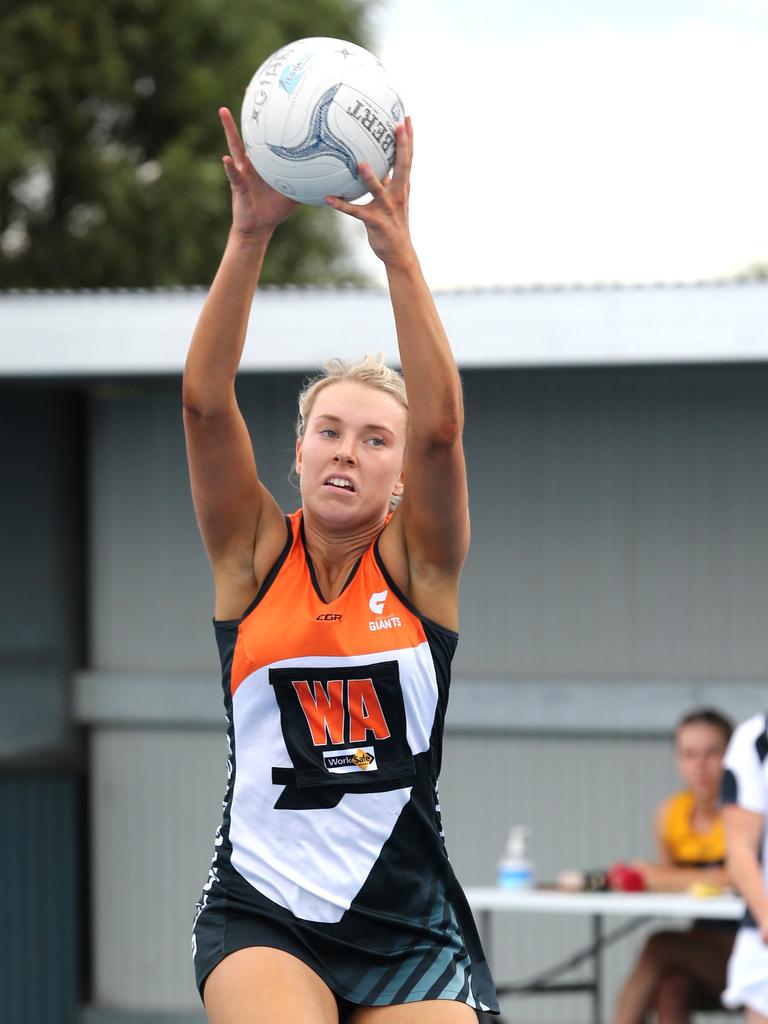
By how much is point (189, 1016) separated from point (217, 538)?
6093 millimetres

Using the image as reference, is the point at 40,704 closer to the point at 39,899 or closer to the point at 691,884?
the point at 39,899

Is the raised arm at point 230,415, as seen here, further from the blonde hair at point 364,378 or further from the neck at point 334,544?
the blonde hair at point 364,378

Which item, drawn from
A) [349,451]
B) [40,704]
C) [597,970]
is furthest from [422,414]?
[40,704]

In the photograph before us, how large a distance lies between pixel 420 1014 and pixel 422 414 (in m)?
1.08

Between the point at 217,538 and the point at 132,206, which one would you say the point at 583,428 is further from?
the point at 132,206

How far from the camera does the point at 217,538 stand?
2977 millimetres

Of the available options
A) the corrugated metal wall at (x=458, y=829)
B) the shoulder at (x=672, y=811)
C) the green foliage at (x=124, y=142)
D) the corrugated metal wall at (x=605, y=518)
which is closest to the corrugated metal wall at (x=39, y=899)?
the corrugated metal wall at (x=458, y=829)

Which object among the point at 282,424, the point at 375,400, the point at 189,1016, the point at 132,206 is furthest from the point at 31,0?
the point at 375,400

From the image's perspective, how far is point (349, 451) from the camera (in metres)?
2.91

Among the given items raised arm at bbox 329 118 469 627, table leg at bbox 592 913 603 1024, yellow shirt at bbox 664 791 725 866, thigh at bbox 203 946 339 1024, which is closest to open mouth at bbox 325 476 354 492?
raised arm at bbox 329 118 469 627

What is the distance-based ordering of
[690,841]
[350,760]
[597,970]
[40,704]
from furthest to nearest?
1. [40,704]
2. [597,970]
3. [690,841]
4. [350,760]

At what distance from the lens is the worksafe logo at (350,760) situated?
281 cm

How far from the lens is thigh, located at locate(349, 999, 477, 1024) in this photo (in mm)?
2754

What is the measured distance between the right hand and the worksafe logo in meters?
0.99
